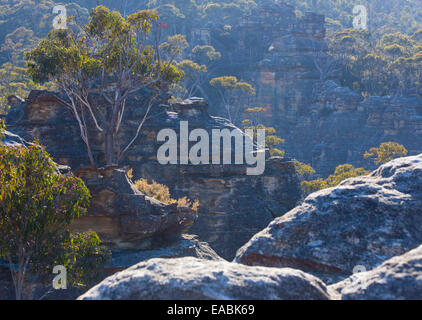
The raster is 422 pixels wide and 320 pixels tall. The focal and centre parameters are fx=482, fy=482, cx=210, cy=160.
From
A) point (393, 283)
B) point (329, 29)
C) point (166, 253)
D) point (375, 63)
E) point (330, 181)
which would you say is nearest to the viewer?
point (393, 283)

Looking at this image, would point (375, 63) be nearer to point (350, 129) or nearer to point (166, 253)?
point (350, 129)

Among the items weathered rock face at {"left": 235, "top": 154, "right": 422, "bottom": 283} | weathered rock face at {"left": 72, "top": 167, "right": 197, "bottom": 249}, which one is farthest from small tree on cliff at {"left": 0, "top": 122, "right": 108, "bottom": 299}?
weathered rock face at {"left": 235, "top": 154, "right": 422, "bottom": 283}

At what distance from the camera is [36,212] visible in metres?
7.94

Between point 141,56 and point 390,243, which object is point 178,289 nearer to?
point 390,243

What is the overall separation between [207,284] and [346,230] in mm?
1919

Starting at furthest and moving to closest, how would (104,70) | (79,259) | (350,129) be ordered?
(350,129)
(104,70)
(79,259)

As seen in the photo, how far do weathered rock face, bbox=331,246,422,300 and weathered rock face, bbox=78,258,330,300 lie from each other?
26cm

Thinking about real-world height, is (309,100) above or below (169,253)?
above

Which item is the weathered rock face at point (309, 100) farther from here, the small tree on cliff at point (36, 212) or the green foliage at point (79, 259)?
the small tree on cliff at point (36, 212)

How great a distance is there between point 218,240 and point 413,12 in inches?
4489

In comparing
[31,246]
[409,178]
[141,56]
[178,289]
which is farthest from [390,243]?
[141,56]

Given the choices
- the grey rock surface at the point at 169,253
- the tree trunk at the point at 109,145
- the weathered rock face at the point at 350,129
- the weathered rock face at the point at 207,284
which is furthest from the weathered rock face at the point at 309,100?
the weathered rock face at the point at 207,284

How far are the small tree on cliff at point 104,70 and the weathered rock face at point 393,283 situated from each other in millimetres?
16634

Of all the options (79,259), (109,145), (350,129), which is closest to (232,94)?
(350,129)
